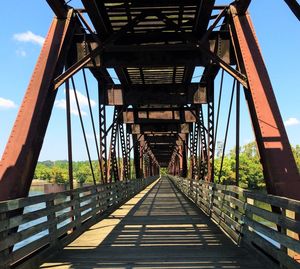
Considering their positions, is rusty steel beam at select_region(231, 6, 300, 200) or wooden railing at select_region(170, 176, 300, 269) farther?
rusty steel beam at select_region(231, 6, 300, 200)

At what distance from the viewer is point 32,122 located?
8828 millimetres

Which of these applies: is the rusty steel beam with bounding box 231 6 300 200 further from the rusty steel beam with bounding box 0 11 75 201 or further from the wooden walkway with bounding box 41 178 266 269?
the rusty steel beam with bounding box 0 11 75 201

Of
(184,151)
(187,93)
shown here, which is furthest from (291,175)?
(184,151)

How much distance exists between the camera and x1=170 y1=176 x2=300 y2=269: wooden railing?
593 cm

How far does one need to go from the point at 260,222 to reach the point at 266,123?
214 centimetres

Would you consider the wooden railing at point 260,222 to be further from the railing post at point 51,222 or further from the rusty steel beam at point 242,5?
the rusty steel beam at point 242,5

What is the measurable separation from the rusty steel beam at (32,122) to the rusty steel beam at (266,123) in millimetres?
4107

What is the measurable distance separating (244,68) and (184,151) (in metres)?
35.8

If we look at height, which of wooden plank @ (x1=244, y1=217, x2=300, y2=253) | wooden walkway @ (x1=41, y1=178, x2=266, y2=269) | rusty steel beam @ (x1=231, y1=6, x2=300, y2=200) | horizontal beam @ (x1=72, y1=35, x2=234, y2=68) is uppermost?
horizontal beam @ (x1=72, y1=35, x2=234, y2=68)

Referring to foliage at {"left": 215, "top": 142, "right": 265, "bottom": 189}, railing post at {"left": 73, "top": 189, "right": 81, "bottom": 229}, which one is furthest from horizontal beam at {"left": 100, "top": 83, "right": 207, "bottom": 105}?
foliage at {"left": 215, "top": 142, "right": 265, "bottom": 189}

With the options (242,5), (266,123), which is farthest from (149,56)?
(266,123)

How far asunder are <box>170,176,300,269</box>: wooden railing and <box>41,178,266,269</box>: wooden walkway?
253 mm

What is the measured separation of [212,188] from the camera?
1434 centimetres

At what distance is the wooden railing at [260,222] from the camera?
19.5ft
